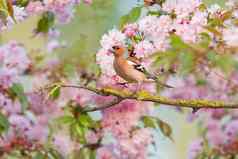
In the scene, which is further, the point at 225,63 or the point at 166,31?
the point at 166,31

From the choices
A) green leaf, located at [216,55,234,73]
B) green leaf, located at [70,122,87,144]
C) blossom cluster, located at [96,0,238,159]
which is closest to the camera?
Result: green leaf, located at [216,55,234,73]

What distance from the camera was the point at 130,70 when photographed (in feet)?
6.10

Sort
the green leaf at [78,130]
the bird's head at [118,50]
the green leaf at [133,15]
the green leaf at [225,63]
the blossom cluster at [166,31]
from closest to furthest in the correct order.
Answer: the green leaf at [225,63] → the blossom cluster at [166,31] → the bird's head at [118,50] → the green leaf at [133,15] → the green leaf at [78,130]

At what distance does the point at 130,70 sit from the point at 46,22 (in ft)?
1.96

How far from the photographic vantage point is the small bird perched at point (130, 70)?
6.11 ft

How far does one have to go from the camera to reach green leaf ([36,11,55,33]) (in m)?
2.37

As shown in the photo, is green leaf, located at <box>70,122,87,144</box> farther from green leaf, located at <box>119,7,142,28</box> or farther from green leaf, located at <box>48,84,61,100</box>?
green leaf, located at <box>119,7,142,28</box>

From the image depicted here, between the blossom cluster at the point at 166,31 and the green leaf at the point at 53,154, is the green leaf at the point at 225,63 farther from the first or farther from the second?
the green leaf at the point at 53,154

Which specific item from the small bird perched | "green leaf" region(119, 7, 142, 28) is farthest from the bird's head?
"green leaf" region(119, 7, 142, 28)

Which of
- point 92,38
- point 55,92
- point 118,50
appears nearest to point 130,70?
point 118,50

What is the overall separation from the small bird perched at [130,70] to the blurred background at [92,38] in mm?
260

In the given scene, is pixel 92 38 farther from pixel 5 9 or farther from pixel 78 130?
pixel 5 9

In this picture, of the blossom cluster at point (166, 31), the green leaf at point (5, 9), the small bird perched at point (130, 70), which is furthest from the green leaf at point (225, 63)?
the green leaf at point (5, 9)

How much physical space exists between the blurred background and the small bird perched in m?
0.26
